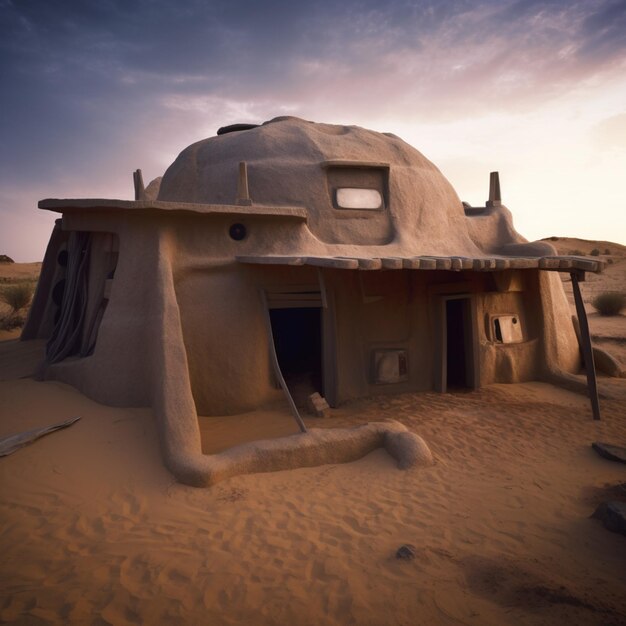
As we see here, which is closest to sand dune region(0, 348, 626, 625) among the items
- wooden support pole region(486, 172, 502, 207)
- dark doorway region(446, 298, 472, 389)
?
dark doorway region(446, 298, 472, 389)

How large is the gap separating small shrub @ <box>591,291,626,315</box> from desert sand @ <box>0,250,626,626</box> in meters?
13.3

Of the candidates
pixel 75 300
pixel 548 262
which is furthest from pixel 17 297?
pixel 548 262

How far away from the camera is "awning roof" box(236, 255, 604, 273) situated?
223 inches

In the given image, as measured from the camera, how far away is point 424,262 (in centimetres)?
595

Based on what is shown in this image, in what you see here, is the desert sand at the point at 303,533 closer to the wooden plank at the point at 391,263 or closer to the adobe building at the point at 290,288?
the adobe building at the point at 290,288

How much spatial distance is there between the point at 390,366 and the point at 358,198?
10.8ft

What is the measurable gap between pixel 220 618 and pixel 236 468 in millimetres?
1881

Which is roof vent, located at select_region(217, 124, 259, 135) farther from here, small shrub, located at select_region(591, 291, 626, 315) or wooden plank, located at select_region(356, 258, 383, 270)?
small shrub, located at select_region(591, 291, 626, 315)

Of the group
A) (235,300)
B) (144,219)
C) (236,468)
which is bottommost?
(236,468)

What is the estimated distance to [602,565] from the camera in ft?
11.2

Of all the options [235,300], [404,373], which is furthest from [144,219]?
[404,373]

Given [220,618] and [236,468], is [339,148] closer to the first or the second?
[236,468]

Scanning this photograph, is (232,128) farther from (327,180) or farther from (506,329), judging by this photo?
(506,329)

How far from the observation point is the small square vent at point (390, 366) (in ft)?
25.1
